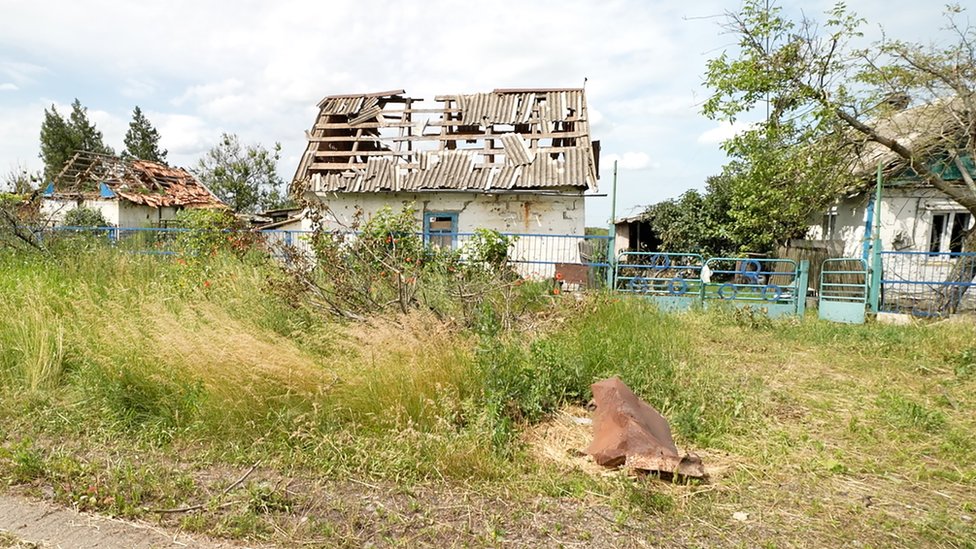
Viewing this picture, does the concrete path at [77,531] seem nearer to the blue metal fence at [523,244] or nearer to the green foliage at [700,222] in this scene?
the blue metal fence at [523,244]

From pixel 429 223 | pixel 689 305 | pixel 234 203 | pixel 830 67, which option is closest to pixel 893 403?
pixel 689 305

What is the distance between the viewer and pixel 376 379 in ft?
12.6

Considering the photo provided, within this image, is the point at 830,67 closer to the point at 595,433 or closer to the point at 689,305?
the point at 689,305

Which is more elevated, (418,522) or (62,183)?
(62,183)

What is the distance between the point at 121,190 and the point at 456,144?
638 inches

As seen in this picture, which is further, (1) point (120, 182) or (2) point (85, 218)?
(1) point (120, 182)

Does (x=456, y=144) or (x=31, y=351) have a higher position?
(x=456, y=144)

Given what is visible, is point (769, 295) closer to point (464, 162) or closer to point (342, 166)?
point (464, 162)

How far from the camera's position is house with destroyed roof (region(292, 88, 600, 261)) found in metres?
13.0

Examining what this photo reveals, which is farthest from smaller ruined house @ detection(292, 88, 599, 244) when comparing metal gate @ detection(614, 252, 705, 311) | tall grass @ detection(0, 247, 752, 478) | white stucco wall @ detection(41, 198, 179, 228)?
white stucco wall @ detection(41, 198, 179, 228)

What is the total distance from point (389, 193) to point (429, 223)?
1310 millimetres

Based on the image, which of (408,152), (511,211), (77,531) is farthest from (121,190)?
(77,531)

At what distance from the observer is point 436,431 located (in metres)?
3.63

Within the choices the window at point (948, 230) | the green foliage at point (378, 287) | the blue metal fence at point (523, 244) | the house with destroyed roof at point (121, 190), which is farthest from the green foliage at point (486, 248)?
the house with destroyed roof at point (121, 190)
